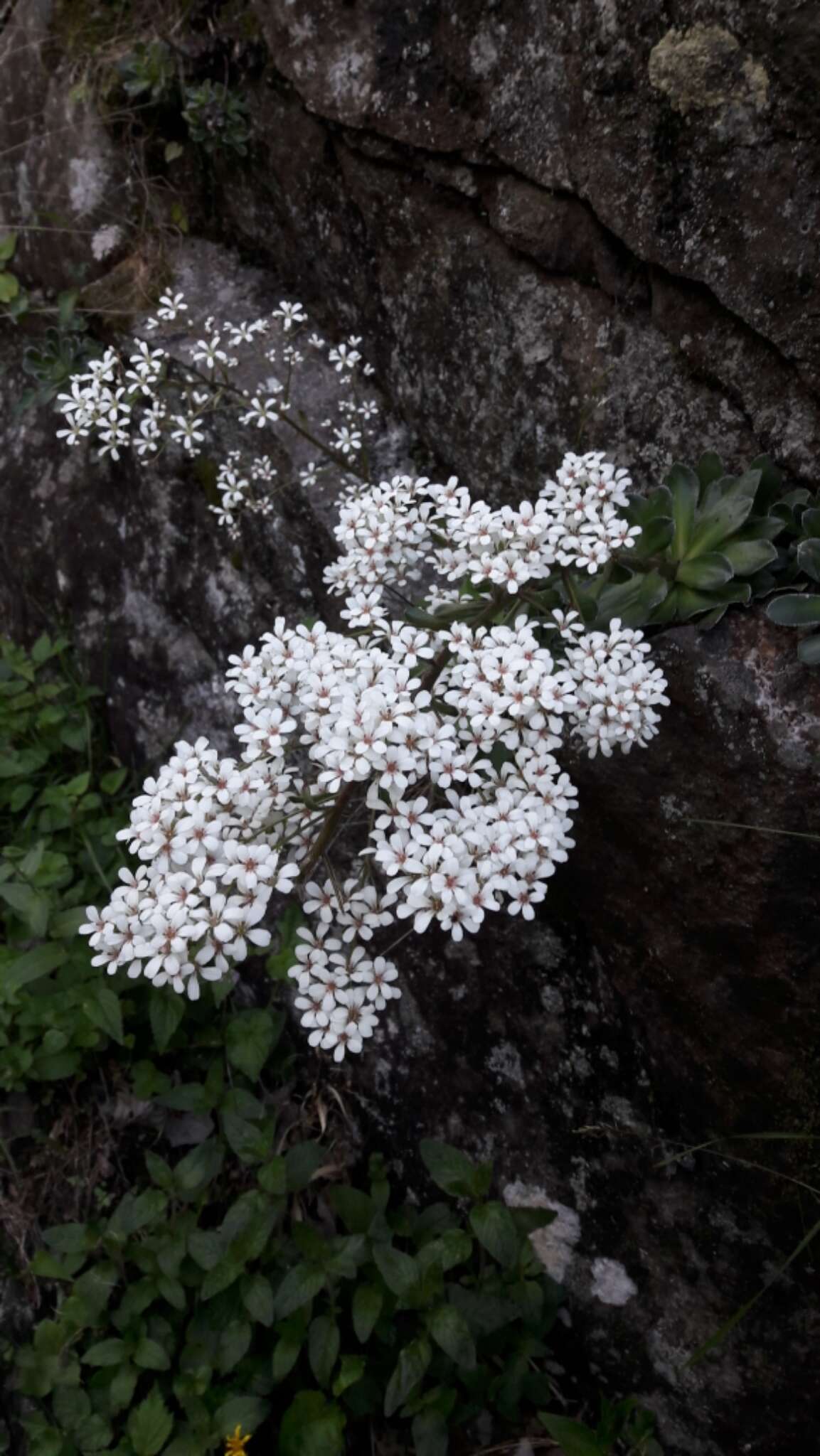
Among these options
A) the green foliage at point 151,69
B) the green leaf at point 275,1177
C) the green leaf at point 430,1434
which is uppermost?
the green foliage at point 151,69

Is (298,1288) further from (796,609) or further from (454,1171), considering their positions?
(796,609)

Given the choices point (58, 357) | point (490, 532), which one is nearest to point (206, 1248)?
point (490, 532)

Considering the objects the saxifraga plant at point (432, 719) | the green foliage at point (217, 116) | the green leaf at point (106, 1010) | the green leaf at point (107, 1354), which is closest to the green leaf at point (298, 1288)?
the green leaf at point (107, 1354)

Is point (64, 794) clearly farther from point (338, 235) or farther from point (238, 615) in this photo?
point (338, 235)

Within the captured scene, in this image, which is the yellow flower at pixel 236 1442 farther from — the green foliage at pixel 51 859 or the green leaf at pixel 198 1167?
the green foliage at pixel 51 859

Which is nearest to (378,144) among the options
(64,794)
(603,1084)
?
(64,794)

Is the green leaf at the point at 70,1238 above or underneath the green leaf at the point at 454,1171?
above

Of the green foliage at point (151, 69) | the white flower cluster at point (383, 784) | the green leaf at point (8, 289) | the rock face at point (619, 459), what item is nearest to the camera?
the white flower cluster at point (383, 784)

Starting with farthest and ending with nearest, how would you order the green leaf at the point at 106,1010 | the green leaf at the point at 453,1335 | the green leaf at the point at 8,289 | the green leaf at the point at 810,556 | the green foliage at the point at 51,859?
the green leaf at the point at 8,289 → the green foliage at the point at 51,859 → the green leaf at the point at 106,1010 → the green leaf at the point at 453,1335 → the green leaf at the point at 810,556
